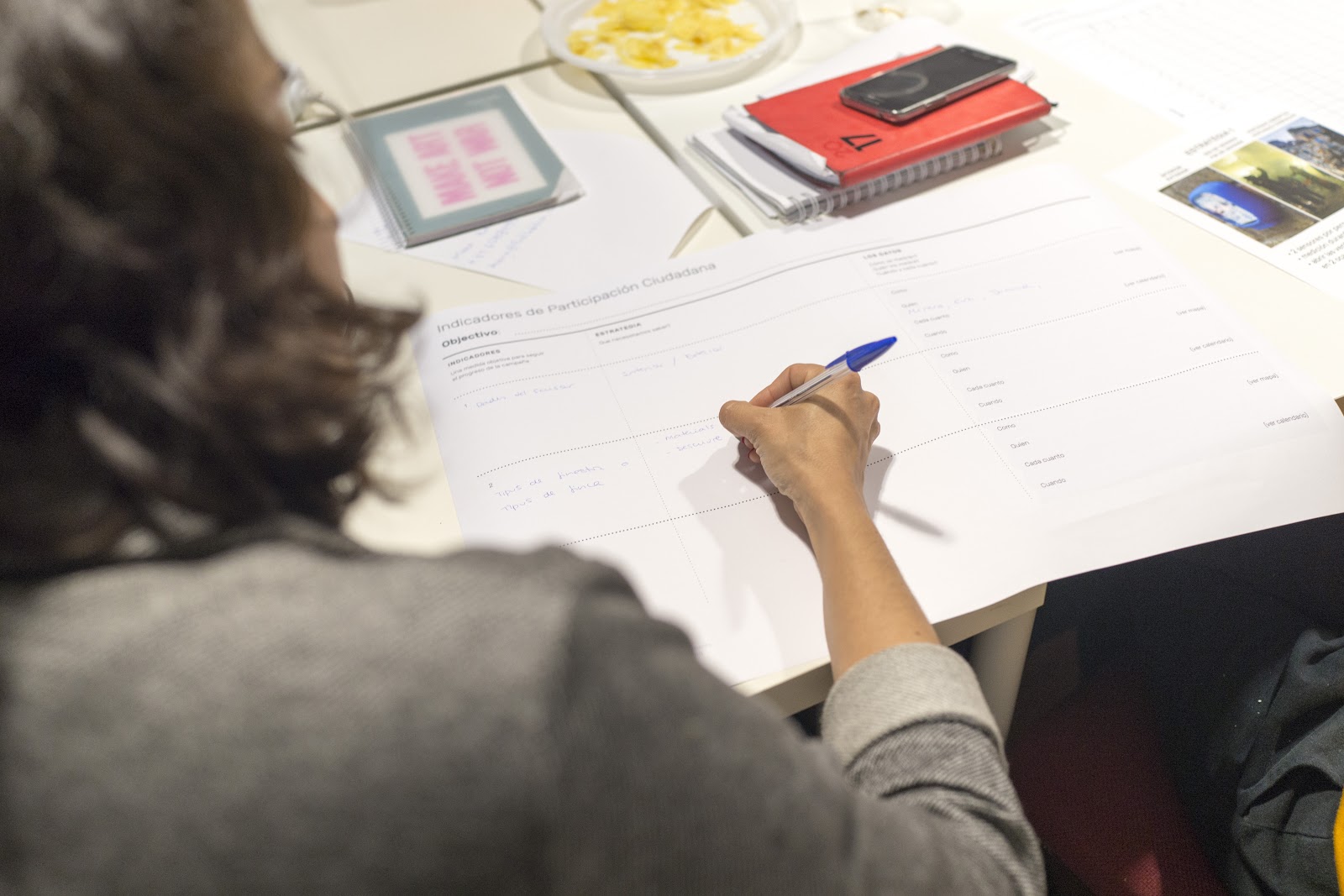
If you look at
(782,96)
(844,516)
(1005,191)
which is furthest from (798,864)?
(782,96)

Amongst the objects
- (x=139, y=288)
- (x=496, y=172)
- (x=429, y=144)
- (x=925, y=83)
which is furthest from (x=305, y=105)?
(x=139, y=288)

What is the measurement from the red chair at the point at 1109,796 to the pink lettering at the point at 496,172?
75 centimetres

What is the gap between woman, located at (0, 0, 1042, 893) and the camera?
1.08ft

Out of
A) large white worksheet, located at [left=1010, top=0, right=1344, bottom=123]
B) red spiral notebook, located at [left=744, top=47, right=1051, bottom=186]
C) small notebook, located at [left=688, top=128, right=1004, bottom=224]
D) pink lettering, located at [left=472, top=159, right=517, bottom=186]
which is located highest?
large white worksheet, located at [left=1010, top=0, right=1344, bottom=123]

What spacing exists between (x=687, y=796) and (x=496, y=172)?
33.6 inches

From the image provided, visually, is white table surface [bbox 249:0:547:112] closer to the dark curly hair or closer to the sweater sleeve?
the dark curly hair

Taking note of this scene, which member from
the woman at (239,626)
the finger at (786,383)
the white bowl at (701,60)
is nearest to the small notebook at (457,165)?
the white bowl at (701,60)

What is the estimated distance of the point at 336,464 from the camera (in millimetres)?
431

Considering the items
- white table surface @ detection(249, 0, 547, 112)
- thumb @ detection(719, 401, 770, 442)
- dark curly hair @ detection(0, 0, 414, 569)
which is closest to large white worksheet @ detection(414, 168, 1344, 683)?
thumb @ detection(719, 401, 770, 442)

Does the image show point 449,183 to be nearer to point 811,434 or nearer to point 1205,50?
point 811,434

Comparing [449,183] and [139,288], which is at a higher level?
[139,288]

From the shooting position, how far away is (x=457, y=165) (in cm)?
108

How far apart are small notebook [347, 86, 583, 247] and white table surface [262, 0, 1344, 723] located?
0.13ft

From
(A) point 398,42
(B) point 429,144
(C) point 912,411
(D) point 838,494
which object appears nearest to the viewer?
(D) point 838,494
